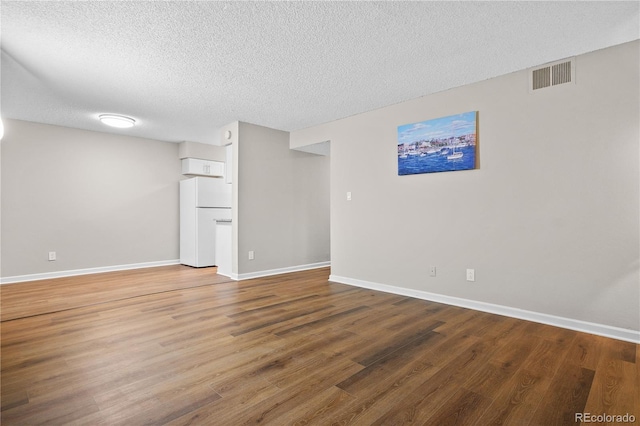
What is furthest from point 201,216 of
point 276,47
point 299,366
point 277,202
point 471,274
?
point 471,274

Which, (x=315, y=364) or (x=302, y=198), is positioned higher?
(x=302, y=198)

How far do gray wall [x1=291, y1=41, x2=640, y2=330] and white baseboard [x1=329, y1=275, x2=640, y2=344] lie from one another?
0.05 meters

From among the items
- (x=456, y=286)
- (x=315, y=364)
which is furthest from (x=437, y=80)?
(x=315, y=364)

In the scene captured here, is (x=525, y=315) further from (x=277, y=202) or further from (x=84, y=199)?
(x=84, y=199)

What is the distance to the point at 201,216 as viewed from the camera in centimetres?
599

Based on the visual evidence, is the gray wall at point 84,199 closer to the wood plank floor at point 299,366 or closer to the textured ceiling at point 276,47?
the textured ceiling at point 276,47

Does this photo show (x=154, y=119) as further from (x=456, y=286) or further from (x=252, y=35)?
(x=456, y=286)

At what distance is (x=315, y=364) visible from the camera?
2047 millimetres

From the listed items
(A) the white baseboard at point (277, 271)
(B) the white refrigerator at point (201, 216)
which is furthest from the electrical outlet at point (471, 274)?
(B) the white refrigerator at point (201, 216)

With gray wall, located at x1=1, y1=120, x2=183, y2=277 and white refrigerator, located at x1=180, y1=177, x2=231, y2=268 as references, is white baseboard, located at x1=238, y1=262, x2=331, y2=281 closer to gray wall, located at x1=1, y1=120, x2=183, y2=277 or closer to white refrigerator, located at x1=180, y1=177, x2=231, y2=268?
white refrigerator, located at x1=180, y1=177, x2=231, y2=268

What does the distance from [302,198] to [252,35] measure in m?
3.47

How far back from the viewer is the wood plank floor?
1.55 m

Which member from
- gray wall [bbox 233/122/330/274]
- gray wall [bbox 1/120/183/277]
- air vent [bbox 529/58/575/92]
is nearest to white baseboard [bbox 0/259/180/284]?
gray wall [bbox 1/120/183/277]

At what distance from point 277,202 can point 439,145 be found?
2803 mm
